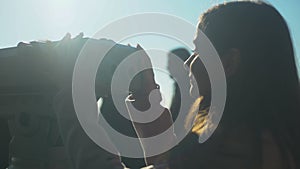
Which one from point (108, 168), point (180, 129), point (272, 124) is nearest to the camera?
point (108, 168)

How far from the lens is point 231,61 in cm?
66

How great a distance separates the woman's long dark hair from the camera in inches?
24.5

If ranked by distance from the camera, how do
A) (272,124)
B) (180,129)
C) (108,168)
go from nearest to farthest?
(108,168) → (272,124) → (180,129)

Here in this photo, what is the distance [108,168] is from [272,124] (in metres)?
0.30

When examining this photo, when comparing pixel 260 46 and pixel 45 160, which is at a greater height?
pixel 260 46

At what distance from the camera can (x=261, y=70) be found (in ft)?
2.14

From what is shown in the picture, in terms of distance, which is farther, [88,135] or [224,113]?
[224,113]

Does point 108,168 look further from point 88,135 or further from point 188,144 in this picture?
point 188,144

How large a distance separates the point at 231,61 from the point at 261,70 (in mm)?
57

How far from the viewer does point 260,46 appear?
654 millimetres

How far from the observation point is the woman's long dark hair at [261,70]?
0.62 m

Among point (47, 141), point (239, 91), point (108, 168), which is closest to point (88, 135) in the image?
point (108, 168)

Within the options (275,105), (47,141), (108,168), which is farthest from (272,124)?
(47,141)

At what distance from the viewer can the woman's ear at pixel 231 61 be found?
0.66 metres
